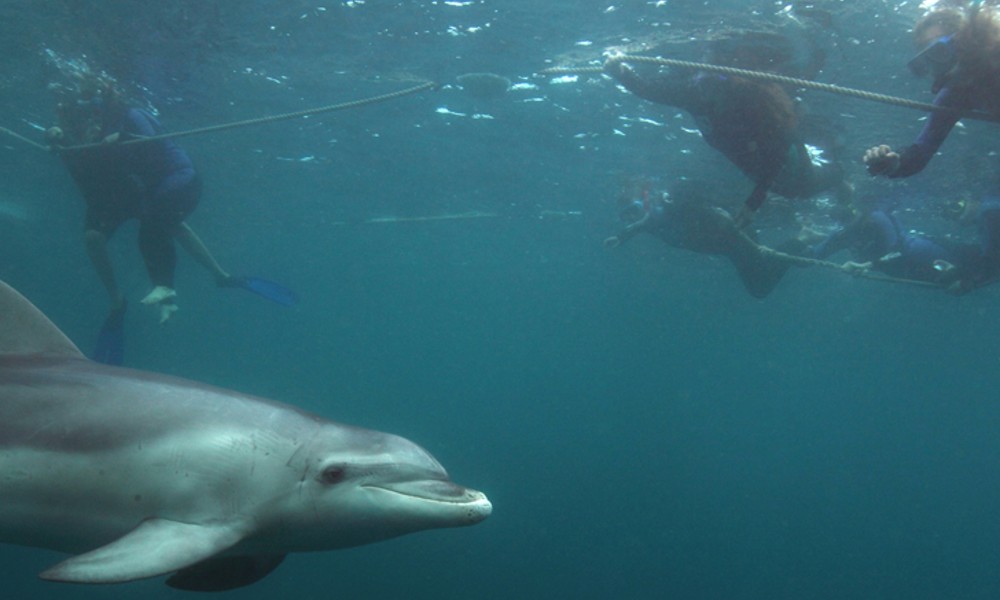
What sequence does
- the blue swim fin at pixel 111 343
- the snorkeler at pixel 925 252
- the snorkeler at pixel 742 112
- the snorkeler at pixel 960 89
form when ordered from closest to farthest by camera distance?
the snorkeler at pixel 960 89
the snorkeler at pixel 742 112
the blue swim fin at pixel 111 343
the snorkeler at pixel 925 252

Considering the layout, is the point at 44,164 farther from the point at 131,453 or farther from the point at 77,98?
the point at 131,453

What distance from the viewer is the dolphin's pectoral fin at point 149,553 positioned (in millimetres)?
2537

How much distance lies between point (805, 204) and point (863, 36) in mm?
9157

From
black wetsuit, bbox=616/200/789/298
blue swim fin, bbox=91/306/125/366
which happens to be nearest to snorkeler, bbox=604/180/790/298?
black wetsuit, bbox=616/200/789/298

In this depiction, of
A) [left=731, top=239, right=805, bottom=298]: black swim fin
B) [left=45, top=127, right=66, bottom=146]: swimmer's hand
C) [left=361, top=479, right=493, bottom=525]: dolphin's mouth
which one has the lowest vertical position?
[left=731, top=239, right=805, bottom=298]: black swim fin

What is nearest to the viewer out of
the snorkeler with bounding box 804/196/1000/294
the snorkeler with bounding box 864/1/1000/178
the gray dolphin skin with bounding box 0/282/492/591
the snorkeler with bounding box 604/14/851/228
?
the gray dolphin skin with bounding box 0/282/492/591

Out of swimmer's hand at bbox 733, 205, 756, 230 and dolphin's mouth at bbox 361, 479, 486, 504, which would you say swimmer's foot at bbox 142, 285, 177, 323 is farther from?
swimmer's hand at bbox 733, 205, 756, 230

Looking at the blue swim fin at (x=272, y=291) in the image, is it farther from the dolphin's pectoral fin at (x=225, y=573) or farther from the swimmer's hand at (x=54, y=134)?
the dolphin's pectoral fin at (x=225, y=573)

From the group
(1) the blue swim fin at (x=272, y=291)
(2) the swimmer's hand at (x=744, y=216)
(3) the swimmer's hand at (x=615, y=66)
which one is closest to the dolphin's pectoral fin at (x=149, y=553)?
(3) the swimmer's hand at (x=615, y=66)

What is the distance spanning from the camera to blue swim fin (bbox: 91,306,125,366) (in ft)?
33.0

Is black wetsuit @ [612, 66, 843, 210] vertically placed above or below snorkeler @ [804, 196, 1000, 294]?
above

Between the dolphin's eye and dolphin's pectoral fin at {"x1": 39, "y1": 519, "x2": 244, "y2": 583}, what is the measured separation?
453mm

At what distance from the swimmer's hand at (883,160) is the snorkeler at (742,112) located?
120 inches

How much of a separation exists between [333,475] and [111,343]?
351 inches
